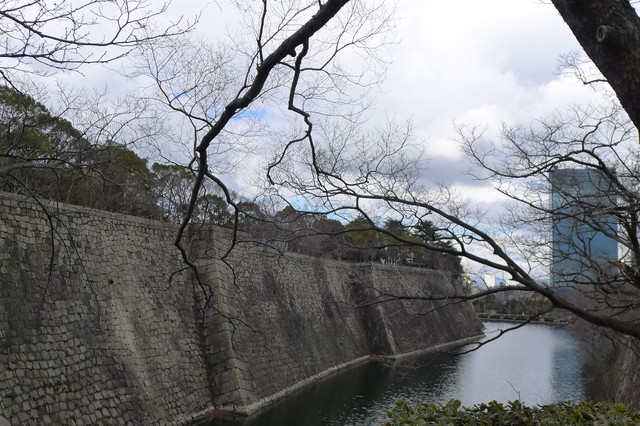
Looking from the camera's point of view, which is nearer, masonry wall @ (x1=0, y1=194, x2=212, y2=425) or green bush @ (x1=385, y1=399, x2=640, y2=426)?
green bush @ (x1=385, y1=399, x2=640, y2=426)

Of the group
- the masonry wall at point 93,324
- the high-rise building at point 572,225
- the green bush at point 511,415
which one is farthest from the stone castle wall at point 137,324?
the high-rise building at point 572,225

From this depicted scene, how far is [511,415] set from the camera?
4.52 metres

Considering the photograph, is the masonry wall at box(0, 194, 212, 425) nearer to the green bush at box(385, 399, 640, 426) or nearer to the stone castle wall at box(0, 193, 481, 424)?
the stone castle wall at box(0, 193, 481, 424)

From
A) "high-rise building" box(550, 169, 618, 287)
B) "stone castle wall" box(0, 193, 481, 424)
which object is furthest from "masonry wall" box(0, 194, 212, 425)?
"high-rise building" box(550, 169, 618, 287)

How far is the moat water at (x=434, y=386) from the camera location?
13.0m

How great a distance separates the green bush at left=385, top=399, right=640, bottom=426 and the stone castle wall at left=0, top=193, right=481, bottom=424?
1.16 m

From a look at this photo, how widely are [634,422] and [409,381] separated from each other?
15047mm

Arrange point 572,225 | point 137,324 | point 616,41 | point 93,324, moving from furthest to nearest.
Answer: point 137,324
point 93,324
point 572,225
point 616,41

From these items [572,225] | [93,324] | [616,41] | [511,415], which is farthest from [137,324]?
[616,41]

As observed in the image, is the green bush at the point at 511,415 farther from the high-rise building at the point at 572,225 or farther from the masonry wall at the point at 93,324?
the masonry wall at the point at 93,324

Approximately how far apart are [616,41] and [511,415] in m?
3.13

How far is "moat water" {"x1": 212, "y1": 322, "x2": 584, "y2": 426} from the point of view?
42.7 feet

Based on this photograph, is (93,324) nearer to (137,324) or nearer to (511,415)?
(137,324)

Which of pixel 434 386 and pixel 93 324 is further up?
pixel 93 324
